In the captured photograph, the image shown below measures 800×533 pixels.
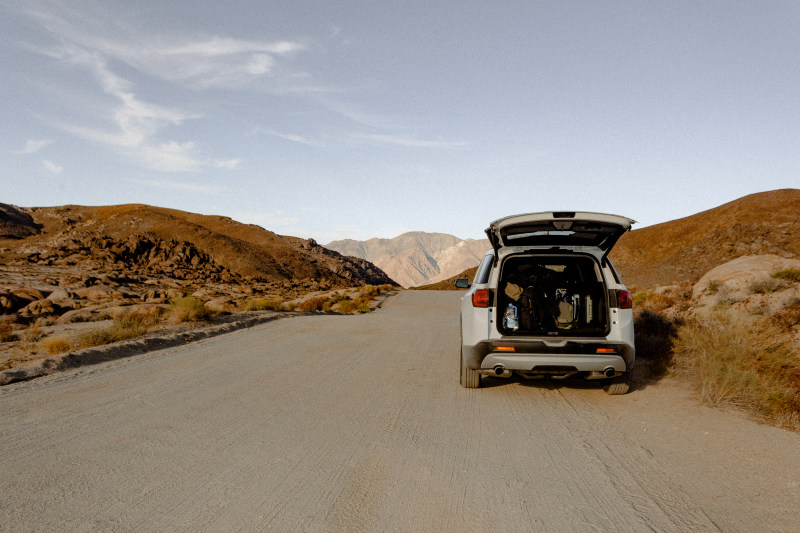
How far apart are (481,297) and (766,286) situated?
10655 millimetres

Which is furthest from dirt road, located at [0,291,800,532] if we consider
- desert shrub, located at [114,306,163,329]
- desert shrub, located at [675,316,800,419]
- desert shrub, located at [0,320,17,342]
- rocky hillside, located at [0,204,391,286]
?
rocky hillside, located at [0,204,391,286]

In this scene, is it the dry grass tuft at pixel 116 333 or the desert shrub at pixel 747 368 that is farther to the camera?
the dry grass tuft at pixel 116 333

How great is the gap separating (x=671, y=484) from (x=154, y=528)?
367 cm

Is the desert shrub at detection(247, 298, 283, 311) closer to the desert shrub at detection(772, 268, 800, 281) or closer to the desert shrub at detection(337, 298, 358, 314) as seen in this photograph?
the desert shrub at detection(337, 298, 358, 314)

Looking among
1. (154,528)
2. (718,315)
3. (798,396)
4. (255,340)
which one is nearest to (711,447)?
(798,396)

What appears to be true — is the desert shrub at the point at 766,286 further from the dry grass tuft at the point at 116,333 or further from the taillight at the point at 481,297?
the dry grass tuft at the point at 116,333

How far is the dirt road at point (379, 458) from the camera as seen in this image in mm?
3107

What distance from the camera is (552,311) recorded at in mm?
6918

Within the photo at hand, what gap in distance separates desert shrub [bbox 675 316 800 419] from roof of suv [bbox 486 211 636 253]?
76.4 inches

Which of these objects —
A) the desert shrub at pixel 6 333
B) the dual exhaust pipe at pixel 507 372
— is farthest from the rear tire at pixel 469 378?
the desert shrub at pixel 6 333

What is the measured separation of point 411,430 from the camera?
486 cm

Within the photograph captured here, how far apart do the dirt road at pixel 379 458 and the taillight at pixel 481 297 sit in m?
1.23

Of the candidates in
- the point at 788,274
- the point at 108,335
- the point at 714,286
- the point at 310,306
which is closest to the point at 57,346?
the point at 108,335

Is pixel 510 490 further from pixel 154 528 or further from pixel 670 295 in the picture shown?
pixel 670 295
